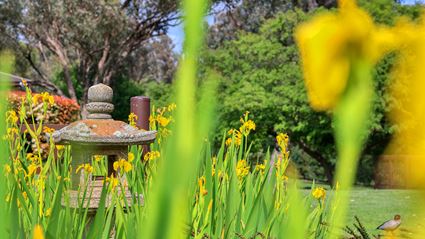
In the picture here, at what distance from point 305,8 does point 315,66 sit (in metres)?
20.8

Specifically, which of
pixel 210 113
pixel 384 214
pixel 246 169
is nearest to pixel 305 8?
pixel 384 214

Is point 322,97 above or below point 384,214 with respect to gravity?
above

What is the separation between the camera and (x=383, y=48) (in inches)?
10.4

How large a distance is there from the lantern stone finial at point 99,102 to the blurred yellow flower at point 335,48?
2.37 meters

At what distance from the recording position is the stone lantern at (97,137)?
2.34 meters

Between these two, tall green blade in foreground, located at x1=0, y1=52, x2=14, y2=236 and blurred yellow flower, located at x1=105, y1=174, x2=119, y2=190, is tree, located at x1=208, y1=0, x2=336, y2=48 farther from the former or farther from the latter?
tall green blade in foreground, located at x1=0, y1=52, x2=14, y2=236

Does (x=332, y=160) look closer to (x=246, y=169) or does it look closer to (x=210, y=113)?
(x=246, y=169)

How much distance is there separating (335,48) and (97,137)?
2264 mm

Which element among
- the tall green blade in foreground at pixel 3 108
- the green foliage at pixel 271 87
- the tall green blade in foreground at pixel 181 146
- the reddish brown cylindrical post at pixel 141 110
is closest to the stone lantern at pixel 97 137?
the reddish brown cylindrical post at pixel 141 110

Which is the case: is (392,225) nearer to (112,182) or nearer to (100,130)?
(112,182)

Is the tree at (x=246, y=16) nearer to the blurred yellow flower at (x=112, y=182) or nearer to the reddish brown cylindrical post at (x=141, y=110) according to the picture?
the reddish brown cylindrical post at (x=141, y=110)

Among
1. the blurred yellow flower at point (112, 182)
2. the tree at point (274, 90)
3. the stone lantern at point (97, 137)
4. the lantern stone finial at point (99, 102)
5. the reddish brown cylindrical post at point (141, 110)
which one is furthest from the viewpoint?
the tree at point (274, 90)

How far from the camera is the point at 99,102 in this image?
8.57 ft

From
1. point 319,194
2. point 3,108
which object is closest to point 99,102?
point 319,194
